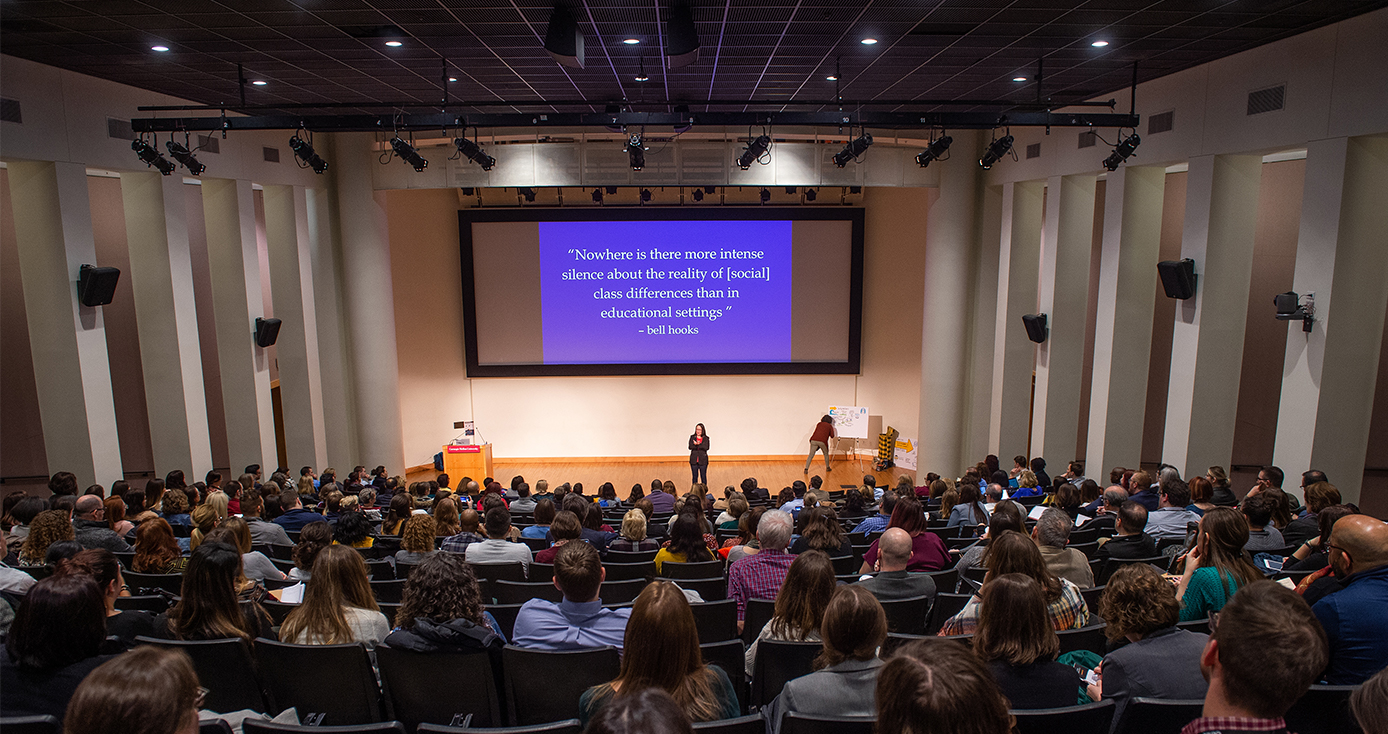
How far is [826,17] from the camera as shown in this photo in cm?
620

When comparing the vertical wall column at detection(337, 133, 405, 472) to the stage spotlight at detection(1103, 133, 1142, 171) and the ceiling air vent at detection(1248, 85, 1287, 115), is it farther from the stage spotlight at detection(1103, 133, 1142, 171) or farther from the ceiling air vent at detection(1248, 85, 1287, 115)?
the ceiling air vent at detection(1248, 85, 1287, 115)

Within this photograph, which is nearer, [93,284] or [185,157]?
[93,284]

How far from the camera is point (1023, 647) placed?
8.22 ft

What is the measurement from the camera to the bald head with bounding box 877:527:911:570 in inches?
150

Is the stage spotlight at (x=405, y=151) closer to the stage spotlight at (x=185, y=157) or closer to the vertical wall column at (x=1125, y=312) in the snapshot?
the stage spotlight at (x=185, y=157)

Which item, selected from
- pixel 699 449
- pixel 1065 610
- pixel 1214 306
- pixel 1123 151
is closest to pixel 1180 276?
pixel 1214 306

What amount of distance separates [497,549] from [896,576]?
8.40 feet

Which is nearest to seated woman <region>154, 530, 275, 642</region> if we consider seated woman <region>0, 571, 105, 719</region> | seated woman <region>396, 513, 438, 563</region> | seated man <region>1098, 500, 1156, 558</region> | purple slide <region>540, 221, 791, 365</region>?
seated woman <region>0, 571, 105, 719</region>

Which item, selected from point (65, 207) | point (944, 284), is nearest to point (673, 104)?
point (944, 284)

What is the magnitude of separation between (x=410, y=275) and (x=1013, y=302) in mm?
10157

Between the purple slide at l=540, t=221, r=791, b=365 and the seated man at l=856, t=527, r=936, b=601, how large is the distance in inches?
417

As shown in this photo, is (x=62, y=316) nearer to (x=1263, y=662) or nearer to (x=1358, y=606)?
(x=1263, y=662)

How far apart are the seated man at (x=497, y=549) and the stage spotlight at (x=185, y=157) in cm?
592

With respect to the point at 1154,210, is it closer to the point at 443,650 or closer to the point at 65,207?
the point at 443,650
